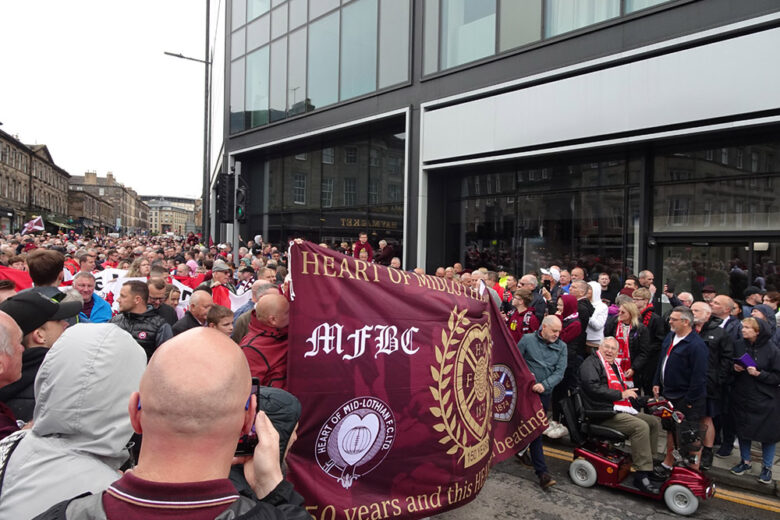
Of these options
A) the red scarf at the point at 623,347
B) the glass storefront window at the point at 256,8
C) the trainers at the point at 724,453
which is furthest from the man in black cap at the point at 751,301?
the glass storefront window at the point at 256,8

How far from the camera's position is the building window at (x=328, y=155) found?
1878 centimetres

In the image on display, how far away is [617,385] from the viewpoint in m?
5.82

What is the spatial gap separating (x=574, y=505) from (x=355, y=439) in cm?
314

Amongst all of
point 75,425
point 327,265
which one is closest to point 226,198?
point 327,265

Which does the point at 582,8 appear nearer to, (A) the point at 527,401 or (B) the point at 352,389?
(A) the point at 527,401

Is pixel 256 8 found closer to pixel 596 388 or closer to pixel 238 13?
pixel 238 13

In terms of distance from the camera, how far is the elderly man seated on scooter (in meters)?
5.32

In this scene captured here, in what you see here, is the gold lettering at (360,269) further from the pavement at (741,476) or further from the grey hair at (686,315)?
the pavement at (741,476)

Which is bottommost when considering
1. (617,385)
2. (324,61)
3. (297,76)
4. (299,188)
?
(617,385)

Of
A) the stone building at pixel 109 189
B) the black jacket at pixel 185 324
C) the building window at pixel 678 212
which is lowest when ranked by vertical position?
the black jacket at pixel 185 324

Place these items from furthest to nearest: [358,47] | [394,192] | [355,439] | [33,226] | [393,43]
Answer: [33,226] → [394,192] → [358,47] → [393,43] → [355,439]

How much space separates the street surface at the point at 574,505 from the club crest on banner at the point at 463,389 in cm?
155

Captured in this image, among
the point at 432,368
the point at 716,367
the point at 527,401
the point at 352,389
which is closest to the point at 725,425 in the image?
the point at 716,367

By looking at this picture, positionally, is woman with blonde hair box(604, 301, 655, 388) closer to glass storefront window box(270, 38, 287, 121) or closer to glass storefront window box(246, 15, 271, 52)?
glass storefront window box(270, 38, 287, 121)
